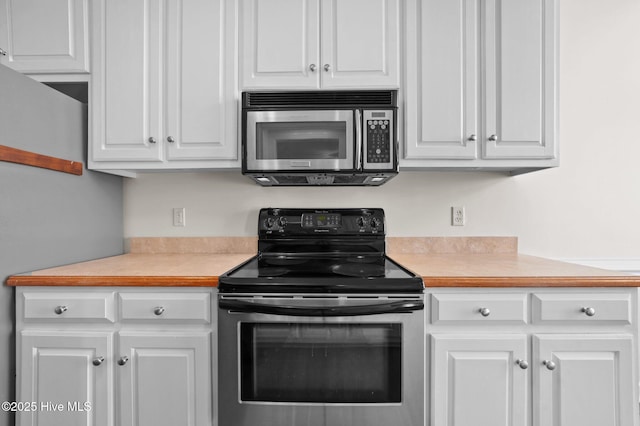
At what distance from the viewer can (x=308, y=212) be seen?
6.49 ft

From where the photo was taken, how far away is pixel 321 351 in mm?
1363

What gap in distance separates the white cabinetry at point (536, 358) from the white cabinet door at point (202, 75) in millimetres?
1281

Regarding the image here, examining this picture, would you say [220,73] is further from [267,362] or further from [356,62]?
[267,362]

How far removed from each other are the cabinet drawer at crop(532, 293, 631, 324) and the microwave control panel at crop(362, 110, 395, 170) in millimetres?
846

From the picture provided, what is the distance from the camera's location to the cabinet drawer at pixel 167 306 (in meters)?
1.39

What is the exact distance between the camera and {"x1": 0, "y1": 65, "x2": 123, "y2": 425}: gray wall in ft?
4.55

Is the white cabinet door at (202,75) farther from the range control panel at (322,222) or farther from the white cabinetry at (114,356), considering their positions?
the white cabinetry at (114,356)

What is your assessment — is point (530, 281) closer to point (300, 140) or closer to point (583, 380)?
point (583, 380)

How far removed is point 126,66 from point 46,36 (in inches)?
16.7

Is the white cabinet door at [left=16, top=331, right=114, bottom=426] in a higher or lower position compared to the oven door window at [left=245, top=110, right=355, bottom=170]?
lower

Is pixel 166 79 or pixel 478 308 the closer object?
pixel 478 308

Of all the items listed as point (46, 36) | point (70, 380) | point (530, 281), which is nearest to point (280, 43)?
point (46, 36)

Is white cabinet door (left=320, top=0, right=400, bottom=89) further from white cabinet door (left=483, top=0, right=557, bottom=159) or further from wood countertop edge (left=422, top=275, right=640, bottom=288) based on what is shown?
wood countertop edge (left=422, top=275, right=640, bottom=288)

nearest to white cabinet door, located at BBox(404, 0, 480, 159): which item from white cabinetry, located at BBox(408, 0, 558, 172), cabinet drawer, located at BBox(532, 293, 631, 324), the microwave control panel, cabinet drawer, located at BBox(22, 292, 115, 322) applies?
white cabinetry, located at BBox(408, 0, 558, 172)
